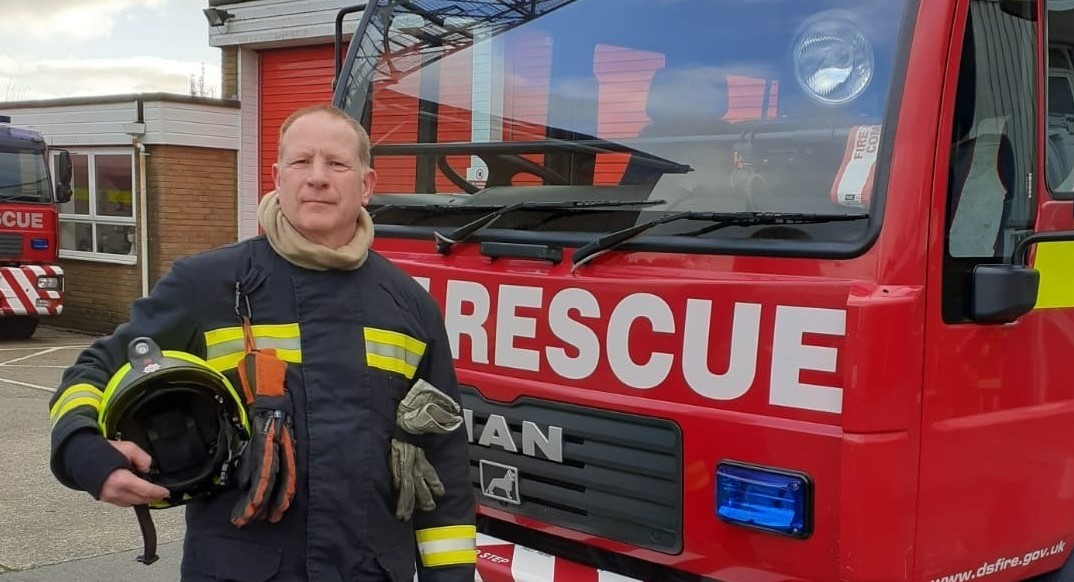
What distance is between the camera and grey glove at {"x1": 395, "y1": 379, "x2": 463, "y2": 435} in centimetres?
201

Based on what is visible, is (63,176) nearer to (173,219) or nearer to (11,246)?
(11,246)

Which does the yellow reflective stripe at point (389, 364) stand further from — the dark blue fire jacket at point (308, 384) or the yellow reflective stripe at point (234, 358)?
the yellow reflective stripe at point (234, 358)

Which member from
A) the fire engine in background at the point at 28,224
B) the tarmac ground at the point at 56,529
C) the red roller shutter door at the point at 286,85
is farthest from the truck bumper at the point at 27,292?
the tarmac ground at the point at 56,529

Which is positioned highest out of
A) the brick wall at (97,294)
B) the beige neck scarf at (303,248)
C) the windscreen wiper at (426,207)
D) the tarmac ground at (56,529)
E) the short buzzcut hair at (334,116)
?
the short buzzcut hair at (334,116)

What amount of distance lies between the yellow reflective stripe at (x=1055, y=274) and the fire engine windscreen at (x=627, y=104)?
0.51 metres

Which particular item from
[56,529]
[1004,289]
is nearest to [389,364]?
[1004,289]

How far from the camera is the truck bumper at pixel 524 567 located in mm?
2758

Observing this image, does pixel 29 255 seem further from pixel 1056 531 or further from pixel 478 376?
pixel 1056 531

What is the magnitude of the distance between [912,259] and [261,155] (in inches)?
460

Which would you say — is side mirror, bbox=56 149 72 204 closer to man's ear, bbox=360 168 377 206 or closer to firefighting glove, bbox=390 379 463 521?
man's ear, bbox=360 168 377 206

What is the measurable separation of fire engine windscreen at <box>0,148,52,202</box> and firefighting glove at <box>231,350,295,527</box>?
37.0ft

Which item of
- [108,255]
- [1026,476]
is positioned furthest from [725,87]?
[108,255]

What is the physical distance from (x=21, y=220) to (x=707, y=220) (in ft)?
36.8

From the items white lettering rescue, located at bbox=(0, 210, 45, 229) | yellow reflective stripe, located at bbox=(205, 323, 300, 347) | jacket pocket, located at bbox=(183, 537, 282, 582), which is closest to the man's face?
yellow reflective stripe, located at bbox=(205, 323, 300, 347)
